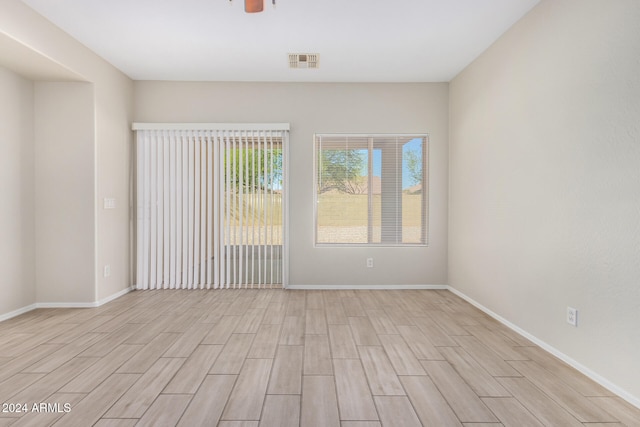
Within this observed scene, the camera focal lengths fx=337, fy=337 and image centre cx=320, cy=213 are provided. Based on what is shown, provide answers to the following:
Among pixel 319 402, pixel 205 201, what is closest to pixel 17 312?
pixel 205 201

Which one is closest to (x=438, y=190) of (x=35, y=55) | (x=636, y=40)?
(x=636, y=40)

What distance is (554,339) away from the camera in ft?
8.44

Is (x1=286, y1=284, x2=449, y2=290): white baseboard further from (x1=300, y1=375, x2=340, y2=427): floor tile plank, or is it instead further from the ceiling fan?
the ceiling fan

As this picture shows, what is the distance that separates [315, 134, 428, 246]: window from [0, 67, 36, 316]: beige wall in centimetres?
320

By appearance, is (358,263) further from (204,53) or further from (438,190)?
(204,53)

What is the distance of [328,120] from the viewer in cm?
452

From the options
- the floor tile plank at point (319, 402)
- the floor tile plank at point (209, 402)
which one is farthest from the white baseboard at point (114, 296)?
the floor tile plank at point (319, 402)

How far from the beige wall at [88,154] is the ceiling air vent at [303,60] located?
215cm

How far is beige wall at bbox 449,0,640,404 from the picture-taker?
1.99m

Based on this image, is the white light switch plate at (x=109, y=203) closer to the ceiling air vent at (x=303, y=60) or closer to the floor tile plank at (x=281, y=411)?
the ceiling air vent at (x=303, y=60)

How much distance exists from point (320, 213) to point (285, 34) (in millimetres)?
2212

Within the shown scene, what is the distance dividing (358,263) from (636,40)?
11.1ft

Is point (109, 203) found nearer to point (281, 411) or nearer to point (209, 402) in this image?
point (209, 402)

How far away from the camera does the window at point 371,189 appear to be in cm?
A: 459
